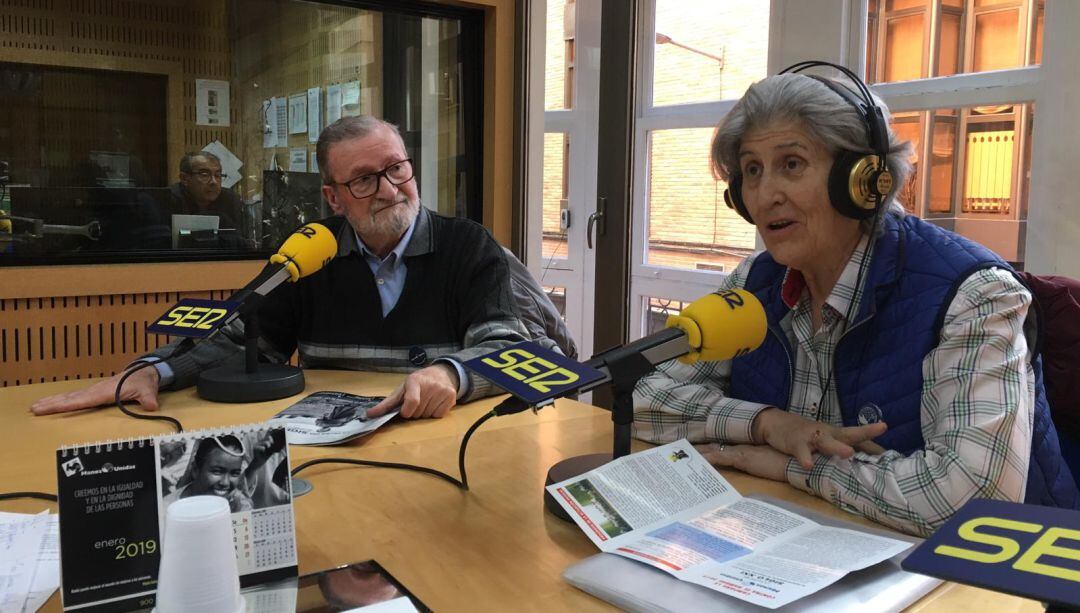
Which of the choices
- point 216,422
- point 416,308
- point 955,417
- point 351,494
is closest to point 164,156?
point 416,308

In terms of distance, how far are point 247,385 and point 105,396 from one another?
28 centimetres

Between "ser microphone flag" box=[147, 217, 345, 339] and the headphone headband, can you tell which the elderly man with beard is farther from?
the headphone headband

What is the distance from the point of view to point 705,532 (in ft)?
3.43

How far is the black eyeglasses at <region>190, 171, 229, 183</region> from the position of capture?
301cm

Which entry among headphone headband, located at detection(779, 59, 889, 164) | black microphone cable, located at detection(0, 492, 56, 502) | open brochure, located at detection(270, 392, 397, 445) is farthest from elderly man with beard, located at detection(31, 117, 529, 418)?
headphone headband, located at detection(779, 59, 889, 164)

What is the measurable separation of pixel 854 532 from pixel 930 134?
1.56 m

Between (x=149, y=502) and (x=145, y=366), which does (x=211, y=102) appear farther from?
(x=149, y=502)

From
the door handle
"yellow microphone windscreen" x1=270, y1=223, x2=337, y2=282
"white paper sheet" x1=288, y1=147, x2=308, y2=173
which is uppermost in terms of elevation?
"white paper sheet" x1=288, y1=147, x2=308, y2=173

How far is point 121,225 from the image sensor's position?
2.88 metres

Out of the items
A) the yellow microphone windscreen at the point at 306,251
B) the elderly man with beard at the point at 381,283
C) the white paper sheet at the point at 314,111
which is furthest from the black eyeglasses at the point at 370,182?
the white paper sheet at the point at 314,111

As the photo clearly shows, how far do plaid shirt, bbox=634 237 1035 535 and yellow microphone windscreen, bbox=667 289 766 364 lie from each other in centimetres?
22

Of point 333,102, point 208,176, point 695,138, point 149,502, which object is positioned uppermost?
point 333,102

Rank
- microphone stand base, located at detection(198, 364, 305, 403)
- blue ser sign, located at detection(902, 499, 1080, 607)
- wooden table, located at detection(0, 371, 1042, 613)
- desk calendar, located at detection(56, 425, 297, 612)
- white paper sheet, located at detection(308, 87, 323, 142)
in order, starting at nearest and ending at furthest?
1. blue ser sign, located at detection(902, 499, 1080, 607)
2. desk calendar, located at detection(56, 425, 297, 612)
3. wooden table, located at detection(0, 371, 1042, 613)
4. microphone stand base, located at detection(198, 364, 305, 403)
5. white paper sheet, located at detection(308, 87, 323, 142)

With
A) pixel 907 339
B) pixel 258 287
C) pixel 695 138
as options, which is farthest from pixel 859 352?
pixel 695 138
